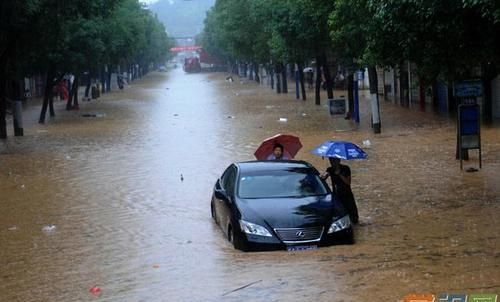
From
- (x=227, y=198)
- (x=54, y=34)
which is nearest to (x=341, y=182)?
(x=227, y=198)

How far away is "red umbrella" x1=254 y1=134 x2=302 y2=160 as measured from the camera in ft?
49.5

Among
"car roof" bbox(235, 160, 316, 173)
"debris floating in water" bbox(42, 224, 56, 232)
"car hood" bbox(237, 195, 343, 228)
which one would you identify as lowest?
"debris floating in water" bbox(42, 224, 56, 232)

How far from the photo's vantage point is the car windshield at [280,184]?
12422 mm

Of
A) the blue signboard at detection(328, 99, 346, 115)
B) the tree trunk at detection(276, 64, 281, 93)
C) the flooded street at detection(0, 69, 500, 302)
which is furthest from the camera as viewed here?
the tree trunk at detection(276, 64, 281, 93)

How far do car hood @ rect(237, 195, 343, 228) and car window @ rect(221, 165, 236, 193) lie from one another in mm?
812

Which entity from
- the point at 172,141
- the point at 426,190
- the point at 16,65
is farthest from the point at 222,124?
the point at 426,190

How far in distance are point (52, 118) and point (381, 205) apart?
107 ft

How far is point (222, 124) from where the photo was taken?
3675cm

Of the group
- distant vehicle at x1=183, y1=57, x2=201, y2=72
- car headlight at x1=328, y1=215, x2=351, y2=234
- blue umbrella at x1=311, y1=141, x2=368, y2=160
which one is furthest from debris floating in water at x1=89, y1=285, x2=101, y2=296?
distant vehicle at x1=183, y1=57, x2=201, y2=72

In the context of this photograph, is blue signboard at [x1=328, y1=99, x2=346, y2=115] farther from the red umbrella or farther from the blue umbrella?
the blue umbrella

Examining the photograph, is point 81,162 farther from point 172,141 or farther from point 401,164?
point 401,164

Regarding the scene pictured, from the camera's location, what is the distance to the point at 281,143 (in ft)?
50.1

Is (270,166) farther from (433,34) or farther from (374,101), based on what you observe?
(374,101)

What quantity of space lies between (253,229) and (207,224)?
10.6 ft
